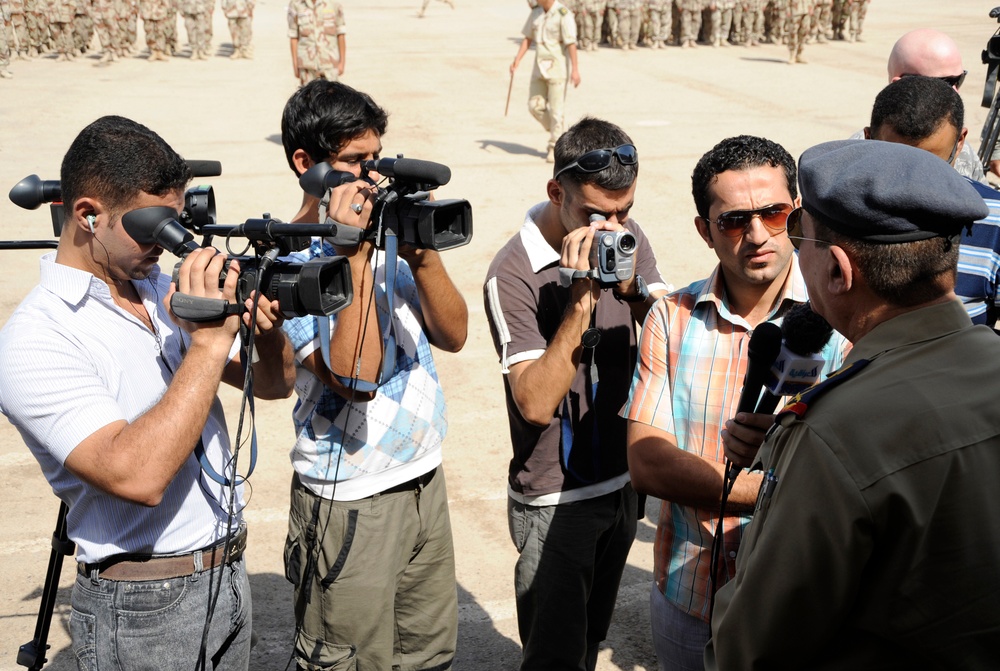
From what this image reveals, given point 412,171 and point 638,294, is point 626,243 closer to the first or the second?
point 638,294

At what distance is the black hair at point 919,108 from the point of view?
424cm

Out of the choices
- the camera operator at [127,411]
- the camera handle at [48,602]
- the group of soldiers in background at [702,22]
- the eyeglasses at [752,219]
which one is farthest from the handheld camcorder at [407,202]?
the group of soldiers in background at [702,22]

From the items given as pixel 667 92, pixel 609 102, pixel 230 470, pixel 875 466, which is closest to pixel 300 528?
pixel 230 470

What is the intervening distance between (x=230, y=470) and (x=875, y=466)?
6.91 ft

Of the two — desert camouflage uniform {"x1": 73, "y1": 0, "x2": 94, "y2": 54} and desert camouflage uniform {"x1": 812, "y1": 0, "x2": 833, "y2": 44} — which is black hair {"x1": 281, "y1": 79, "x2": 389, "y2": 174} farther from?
desert camouflage uniform {"x1": 812, "y1": 0, "x2": 833, "y2": 44}

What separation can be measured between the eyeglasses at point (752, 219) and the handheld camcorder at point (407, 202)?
0.85m

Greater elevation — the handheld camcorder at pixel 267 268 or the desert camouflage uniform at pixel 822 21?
the desert camouflage uniform at pixel 822 21

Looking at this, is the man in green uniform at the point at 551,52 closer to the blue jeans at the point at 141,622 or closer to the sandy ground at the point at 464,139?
the sandy ground at the point at 464,139

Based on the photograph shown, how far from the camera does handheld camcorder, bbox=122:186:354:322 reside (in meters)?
2.60

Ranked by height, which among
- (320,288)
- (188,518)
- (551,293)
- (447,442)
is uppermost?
(320,288)

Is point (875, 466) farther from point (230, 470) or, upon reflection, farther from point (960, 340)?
point (230, 470)

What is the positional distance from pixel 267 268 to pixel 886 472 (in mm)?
1723

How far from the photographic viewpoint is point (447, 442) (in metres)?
6.35

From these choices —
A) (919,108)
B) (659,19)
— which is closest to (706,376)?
(919,108)
